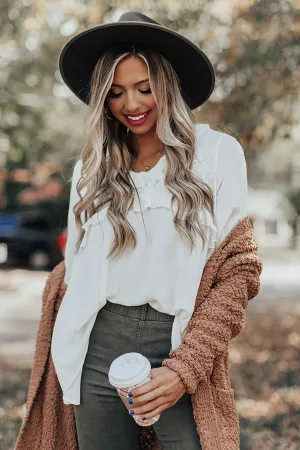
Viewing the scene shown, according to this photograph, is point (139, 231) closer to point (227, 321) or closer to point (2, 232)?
point (227, 321)

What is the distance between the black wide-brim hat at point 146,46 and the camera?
2379 millimetres

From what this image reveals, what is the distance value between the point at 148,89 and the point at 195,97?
0.27 m


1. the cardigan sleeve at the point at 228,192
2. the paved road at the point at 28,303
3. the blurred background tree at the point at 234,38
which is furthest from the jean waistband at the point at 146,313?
the paved road at the point at 28,303

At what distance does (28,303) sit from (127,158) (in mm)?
10546

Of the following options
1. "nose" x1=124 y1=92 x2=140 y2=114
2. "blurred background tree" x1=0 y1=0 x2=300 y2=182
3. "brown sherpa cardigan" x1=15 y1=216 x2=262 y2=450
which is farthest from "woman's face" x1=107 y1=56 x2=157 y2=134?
"blurred background tree" x1=0 y1=0 x2=300 y2=182

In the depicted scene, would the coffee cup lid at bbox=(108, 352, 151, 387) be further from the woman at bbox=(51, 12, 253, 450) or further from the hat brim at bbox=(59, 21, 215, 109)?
the hat brim at bbox=(59, 21, 215, 109)

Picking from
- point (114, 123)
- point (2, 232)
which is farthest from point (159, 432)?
point (2, 232)

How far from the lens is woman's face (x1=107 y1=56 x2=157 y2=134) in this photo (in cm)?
239

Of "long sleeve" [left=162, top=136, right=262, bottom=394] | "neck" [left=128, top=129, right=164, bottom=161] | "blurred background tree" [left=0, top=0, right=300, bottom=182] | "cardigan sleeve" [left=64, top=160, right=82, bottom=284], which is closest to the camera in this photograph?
"long sleeve" [left=162, top=136, right=262, bottom=394]

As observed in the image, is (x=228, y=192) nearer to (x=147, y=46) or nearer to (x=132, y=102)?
(x=132, y=102)

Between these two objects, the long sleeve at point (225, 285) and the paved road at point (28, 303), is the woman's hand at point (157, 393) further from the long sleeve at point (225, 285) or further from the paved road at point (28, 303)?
the paved road at point (28, 303)

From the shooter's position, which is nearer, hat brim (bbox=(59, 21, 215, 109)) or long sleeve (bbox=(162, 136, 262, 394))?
long sleeve (bbox=(162, 136, 262, 394))

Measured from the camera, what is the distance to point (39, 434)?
2639mm

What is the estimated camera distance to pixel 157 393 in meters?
2.05
